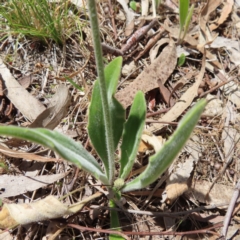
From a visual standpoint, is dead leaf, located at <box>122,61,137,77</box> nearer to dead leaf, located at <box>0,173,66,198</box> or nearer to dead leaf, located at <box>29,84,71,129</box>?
dead leaf, located at <box>29,84,71,129</box>

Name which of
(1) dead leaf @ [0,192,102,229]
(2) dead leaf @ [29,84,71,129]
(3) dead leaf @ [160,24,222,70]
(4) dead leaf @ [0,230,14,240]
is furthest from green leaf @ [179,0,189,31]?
(4) dead leaf @ [0,230,14,240]

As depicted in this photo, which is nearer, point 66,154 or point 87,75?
point 66,154

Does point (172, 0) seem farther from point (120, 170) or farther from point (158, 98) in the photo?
point (120, 170)

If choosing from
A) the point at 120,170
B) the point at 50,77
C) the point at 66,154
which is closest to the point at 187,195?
the point at 120,170

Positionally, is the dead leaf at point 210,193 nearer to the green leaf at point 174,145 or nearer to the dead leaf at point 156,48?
the green leaf at point 174,145

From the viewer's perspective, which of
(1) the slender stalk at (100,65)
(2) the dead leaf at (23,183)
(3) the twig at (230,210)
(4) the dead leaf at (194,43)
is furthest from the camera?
(4) the dead leaf at (194,43)

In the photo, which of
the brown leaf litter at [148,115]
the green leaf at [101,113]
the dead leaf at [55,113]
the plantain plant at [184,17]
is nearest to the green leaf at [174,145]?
the green leaf at [101,113]

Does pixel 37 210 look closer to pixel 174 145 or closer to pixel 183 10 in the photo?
pixel 174 145
